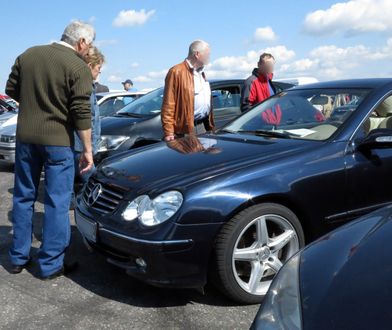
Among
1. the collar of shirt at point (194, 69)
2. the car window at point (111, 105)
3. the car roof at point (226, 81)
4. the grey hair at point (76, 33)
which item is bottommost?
the car window at point (111, 105)

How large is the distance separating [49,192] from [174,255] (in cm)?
117

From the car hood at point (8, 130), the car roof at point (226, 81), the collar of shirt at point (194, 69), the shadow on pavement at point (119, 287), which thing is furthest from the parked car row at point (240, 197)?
the car hood at point (8, 130)

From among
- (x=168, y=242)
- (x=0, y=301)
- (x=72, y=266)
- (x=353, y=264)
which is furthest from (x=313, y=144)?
(x=0, y=301)

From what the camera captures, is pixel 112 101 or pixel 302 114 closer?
pixel 302 114

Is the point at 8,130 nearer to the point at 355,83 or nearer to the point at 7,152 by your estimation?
the point at 7,152

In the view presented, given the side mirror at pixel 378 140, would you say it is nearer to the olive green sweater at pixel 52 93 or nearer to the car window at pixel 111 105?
the olive green sweater at pixel 52 93

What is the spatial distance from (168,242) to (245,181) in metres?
0.60

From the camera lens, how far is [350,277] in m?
1.75

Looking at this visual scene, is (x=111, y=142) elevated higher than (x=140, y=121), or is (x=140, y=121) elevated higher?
(x=140, y=121)

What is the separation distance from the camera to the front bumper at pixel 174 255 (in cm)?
285

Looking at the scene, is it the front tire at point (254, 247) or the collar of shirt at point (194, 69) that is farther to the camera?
the collar of shirt at point (194, 69)

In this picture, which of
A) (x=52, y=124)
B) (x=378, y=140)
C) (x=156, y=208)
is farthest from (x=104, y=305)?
(x=378, y=140)

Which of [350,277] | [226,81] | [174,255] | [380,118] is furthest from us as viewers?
[226,81]

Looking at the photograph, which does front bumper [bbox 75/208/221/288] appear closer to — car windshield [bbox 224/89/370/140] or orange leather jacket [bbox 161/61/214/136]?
car windshield [bbox 224/89/370/140]
